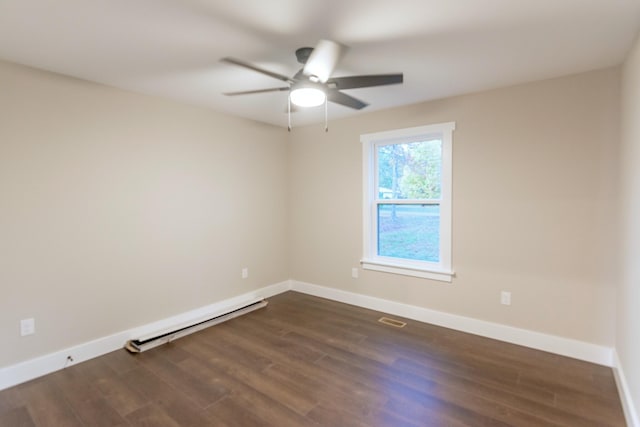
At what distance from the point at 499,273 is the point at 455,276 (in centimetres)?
41

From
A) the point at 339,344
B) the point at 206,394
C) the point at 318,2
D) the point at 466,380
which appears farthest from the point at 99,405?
the point at 318,2

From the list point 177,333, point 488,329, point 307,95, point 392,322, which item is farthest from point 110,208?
point 488,329

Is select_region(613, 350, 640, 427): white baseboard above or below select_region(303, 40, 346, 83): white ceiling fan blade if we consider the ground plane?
below

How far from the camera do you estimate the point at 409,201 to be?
371 cm

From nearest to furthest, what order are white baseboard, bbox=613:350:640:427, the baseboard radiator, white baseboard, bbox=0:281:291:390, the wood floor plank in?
white baseboard, bbox=613:350:640:427 → the wood floor plank → white baseboard, bbox=0:281:291:390 → the baseboard radiator

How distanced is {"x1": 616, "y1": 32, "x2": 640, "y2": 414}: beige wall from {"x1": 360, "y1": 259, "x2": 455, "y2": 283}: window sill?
1335 mm

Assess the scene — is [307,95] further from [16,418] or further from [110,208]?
[16,418]

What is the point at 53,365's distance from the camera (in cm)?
258

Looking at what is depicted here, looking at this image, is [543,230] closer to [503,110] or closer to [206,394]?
[503,110]

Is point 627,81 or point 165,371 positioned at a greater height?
point 627,81

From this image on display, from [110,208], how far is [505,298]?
12.0 ft

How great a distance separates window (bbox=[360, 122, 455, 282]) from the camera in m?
3.40

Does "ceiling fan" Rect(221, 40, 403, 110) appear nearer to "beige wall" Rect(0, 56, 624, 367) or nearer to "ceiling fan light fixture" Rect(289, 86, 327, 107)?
"ceiling fan light fixture" Rect(289, 86, 327, 107)

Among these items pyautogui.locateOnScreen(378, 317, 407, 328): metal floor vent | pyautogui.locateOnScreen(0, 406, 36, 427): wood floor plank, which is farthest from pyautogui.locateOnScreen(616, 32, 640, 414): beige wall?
pyautogui.locateOnScreen(0, 406, 36, 427): wood floor plank
